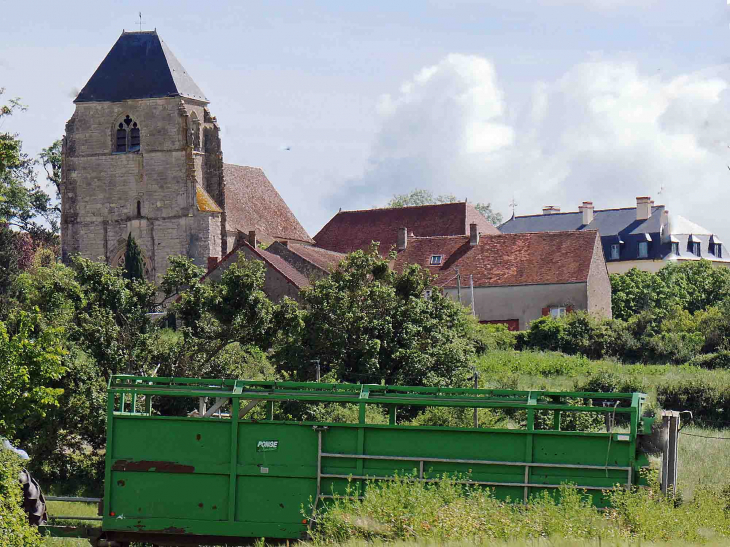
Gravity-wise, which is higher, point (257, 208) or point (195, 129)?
point (195, 129)

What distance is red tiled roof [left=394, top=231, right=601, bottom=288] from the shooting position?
61.2m

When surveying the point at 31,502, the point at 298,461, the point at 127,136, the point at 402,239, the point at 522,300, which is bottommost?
the point at 31,502

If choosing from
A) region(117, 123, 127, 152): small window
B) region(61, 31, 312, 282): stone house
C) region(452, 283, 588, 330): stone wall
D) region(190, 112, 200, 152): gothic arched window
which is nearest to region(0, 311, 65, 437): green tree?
region(452, 283, 588, 330): stone wall

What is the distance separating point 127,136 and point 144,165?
2.07m

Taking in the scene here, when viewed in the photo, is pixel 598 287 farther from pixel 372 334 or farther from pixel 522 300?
pixel 372 334

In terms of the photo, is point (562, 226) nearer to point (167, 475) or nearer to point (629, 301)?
point (629, 301)

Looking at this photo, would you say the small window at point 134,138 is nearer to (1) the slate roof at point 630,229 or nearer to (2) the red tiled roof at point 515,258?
(2) the red tiled roof at point 515,258

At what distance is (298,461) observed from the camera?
15.1 m

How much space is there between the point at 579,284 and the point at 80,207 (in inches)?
1184

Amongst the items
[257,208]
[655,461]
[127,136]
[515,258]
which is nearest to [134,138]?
[127,136]

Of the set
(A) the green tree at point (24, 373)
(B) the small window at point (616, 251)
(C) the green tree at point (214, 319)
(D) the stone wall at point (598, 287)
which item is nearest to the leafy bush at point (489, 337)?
(D) the stone wall at point (598, 287)

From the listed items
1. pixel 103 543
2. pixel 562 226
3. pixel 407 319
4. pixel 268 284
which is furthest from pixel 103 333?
pixel 562 226

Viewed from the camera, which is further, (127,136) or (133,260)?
(127,136)

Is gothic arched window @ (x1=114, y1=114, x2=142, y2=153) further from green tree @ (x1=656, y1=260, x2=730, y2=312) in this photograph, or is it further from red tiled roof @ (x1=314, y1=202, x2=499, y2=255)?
green tree @ (x1=656, y1=260, x2=730, y2=312)
